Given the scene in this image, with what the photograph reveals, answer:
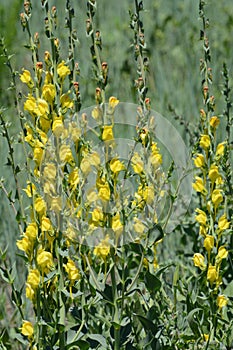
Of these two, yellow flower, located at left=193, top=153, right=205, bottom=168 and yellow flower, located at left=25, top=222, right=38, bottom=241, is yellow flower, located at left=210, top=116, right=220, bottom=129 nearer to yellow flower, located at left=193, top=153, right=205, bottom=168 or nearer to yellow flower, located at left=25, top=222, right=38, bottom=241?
yellow flower, located at left=193, top=153, right=205, bottom=168

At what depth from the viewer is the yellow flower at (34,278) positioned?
1.79 meters

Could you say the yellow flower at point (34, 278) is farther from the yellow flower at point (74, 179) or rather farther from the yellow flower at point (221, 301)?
the yellow flower at point (221, 301)

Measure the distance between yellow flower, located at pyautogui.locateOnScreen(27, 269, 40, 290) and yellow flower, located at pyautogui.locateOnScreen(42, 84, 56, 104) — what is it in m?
0.43

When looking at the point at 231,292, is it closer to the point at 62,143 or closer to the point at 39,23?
the point at 62,143

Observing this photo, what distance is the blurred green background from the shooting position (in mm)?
4281

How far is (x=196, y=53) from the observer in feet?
15.2

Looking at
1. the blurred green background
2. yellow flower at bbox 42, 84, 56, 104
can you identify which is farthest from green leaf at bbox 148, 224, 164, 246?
the blurred green background

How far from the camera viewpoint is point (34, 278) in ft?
5.90

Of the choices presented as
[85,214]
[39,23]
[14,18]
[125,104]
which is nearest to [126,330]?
[85,214]

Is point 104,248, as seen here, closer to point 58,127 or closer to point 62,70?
point 58,127

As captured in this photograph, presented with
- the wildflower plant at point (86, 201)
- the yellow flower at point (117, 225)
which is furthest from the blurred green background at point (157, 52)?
the yellow flower at point (117, 225)

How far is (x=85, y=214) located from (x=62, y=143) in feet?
0.91

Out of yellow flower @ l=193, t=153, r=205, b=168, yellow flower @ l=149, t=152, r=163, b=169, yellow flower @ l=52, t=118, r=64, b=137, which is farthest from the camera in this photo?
yellow flower @ l=193, t=153, r=205, b=168

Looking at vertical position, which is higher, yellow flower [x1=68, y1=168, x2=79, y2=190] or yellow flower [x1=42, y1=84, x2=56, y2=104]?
yellow flower [x1=42, y1=84, x2=56, y2=104]
